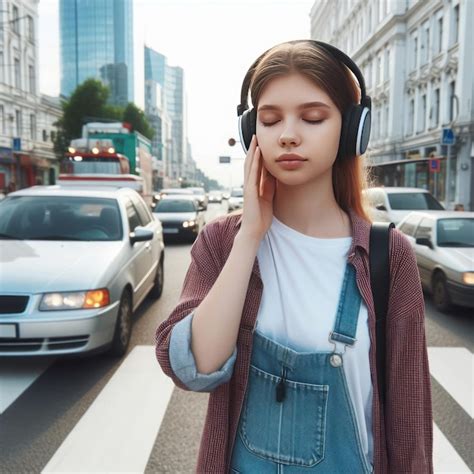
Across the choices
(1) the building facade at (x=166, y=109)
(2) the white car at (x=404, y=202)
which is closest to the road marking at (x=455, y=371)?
(2) the white car at (x=404, y=202)

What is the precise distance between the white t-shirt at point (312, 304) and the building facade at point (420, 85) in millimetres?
19302

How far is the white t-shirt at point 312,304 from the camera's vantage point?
132 centimetres

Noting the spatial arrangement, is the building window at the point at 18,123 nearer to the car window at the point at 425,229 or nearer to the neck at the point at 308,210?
the car window at the point at 425,229

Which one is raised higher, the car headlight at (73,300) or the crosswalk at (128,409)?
the car headlight at (73,300)

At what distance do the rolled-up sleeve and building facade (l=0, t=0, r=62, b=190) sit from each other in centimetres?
3923

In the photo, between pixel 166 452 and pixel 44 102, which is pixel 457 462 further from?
pixel 44 102

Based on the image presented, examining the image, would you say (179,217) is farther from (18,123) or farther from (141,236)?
(18,123)

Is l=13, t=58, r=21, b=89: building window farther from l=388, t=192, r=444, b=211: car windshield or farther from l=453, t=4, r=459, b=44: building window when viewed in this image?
l=388, t=192, r=444, b=211: car windshield

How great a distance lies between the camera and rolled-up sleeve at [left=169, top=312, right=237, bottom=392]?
4.04 feet

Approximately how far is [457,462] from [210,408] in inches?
91.3

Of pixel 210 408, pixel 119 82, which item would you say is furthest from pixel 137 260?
pixel 119 82

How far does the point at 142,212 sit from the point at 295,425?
6.17 m

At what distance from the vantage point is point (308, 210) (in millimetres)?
1452

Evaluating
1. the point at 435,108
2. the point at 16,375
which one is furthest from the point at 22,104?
the point at 16,375
